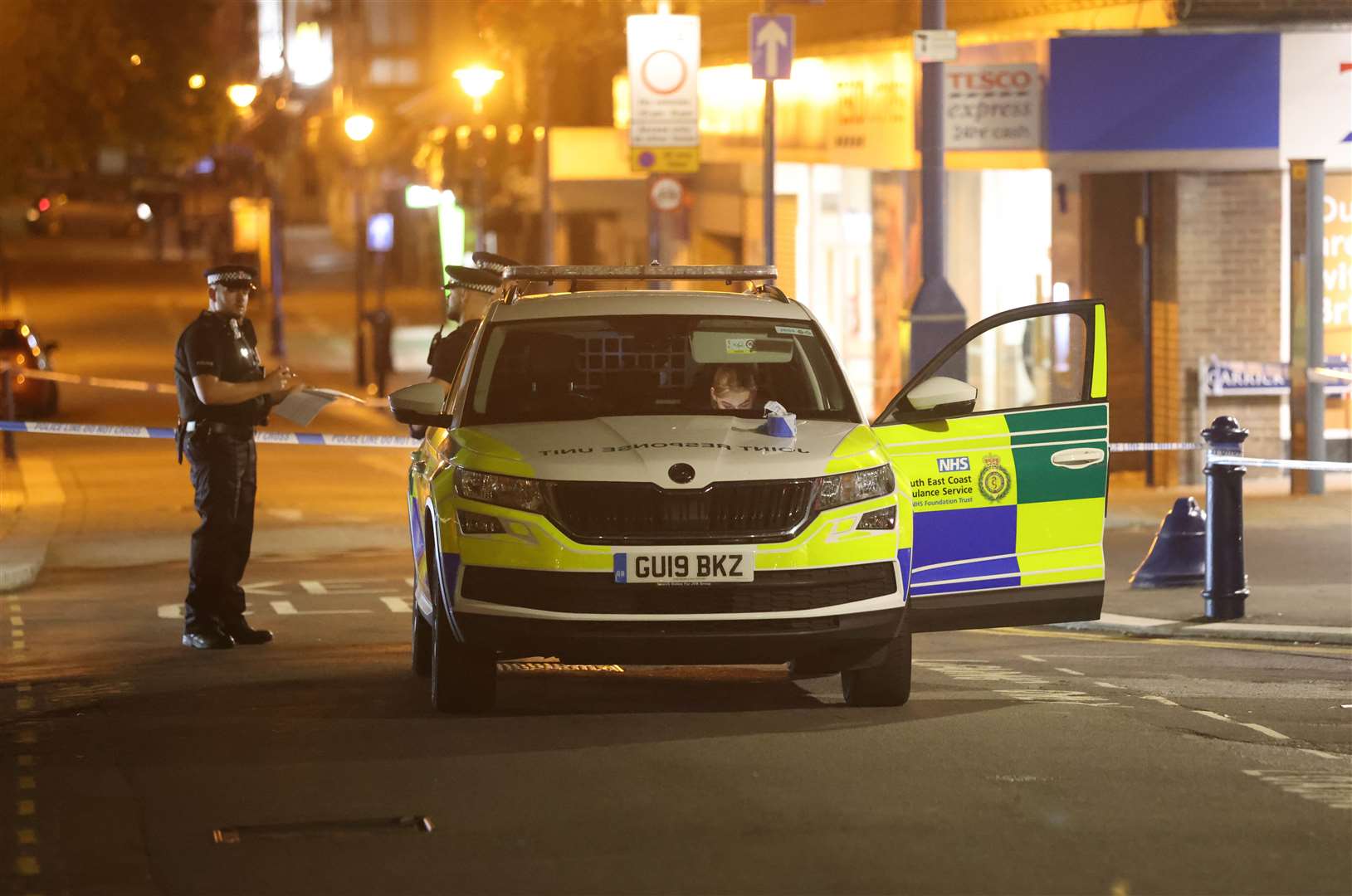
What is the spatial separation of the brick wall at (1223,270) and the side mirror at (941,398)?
11.3 m

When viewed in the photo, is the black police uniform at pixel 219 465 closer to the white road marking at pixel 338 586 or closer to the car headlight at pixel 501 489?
the white road marking at pixel 338 586

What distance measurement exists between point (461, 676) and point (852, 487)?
1701 millimetres

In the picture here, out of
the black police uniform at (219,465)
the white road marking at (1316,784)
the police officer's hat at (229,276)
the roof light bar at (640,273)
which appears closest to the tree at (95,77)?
the police officer's hat at (229,276)

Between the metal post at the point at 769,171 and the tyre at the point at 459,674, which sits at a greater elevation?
the metal post at the point at 769,171

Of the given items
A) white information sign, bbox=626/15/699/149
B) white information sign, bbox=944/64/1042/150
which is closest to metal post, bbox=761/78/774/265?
white information sign, bbox=944/64/1042/150

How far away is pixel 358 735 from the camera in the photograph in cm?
899

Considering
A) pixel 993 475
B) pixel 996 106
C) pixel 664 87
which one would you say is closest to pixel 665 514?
pixel 993 475

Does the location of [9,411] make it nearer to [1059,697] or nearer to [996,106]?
[996,106]

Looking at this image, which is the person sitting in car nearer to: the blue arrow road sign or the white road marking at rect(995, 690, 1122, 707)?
the white road marking at rect(995, 690, 1122, 707)

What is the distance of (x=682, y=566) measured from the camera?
28.3 ft

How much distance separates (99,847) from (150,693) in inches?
117

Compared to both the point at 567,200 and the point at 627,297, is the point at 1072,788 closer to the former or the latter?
the point at 627,297

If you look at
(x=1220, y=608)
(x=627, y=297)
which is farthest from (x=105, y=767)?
(x=1220, y=608)

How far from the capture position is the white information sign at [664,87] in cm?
2505
